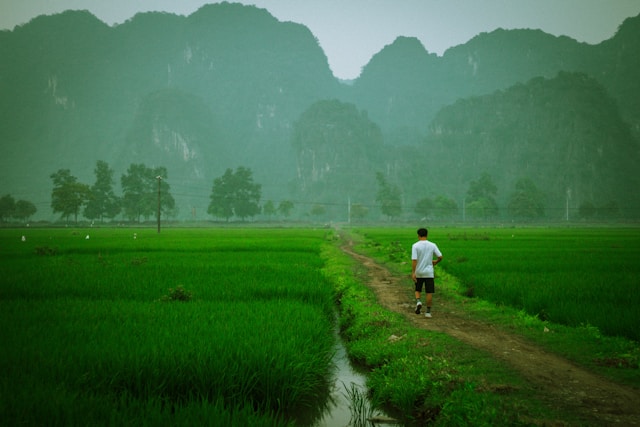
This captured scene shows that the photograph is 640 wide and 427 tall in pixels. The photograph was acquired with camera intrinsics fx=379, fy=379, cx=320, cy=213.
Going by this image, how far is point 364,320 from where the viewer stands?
783 centimetres

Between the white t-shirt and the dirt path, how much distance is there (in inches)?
39.2

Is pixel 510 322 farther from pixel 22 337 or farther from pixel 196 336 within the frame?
pixel 22 337

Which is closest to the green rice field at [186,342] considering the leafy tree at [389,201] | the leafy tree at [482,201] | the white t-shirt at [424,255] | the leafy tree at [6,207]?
the white t-shirt at [424,255]

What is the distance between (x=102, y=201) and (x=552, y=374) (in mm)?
108247

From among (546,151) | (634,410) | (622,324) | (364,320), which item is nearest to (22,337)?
(364,320)

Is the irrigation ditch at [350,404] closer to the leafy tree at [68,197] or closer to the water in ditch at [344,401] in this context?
the water in ditch at [344,401]

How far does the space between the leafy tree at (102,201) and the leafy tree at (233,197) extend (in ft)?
84.5

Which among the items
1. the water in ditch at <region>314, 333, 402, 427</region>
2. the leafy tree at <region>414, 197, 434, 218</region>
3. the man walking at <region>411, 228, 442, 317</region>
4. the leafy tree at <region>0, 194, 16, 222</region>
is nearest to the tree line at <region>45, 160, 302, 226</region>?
the leafy tree at <region>0, 194, 16, 222</region>

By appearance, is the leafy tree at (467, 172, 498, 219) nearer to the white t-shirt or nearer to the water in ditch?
the white t-shirt

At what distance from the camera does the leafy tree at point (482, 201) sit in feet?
382

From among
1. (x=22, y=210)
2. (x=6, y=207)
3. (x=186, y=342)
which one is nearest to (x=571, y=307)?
(x=186, y=342)

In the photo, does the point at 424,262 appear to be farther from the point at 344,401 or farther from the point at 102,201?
the point at 102,201

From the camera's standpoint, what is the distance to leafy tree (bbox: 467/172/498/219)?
11651 cm

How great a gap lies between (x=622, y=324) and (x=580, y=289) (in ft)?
9.33
